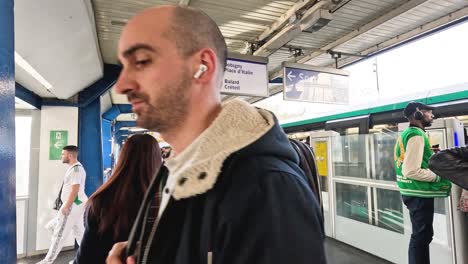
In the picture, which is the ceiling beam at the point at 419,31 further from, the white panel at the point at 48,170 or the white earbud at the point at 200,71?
the white panel at the point at 48,170

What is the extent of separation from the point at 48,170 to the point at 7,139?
3954 millimetres

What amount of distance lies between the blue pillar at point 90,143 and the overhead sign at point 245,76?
8.61ft

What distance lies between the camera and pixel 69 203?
394cm

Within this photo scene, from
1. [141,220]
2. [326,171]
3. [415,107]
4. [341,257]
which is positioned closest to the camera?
[141,220]

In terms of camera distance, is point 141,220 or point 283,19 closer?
point 141,220

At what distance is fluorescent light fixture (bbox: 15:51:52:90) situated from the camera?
9.97 ft

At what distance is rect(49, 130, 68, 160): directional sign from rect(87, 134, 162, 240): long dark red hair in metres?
3.55

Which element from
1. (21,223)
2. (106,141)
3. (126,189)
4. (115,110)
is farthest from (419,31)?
(106,141)

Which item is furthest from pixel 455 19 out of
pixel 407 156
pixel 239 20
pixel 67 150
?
pixel 67 150

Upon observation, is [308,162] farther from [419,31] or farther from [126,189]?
[419,31]

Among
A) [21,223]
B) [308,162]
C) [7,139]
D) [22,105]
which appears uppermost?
[22,105]

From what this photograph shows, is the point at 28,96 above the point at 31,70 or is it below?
below

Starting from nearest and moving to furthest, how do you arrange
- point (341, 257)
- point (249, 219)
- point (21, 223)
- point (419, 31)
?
point (249, 219), point (419, 31), point (341, 257), point (21, 223)

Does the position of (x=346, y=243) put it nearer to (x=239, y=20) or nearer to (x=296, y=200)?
(x=239, y=20)
